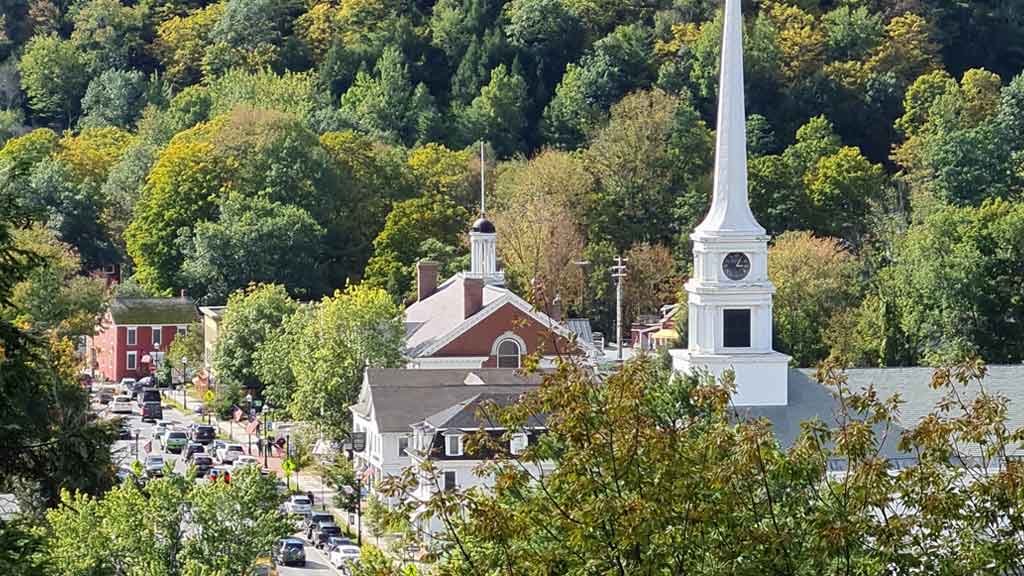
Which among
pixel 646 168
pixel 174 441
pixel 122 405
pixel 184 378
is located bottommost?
pixel 174 441

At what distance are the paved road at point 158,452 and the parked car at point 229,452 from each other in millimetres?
1097

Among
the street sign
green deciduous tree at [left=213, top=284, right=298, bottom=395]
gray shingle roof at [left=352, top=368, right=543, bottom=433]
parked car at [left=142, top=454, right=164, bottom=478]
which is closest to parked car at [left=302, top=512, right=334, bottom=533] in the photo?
parked car at [left=142, top=454, right=164, bottom=478]

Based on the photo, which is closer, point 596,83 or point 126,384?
point 126,384

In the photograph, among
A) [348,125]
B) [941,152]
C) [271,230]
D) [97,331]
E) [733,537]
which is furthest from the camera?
[348,125]

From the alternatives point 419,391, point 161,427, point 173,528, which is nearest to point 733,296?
point 419,391

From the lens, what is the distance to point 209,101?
525 feet

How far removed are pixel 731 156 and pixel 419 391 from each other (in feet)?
33.5

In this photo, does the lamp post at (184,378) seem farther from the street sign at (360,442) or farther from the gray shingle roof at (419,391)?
the street sign at (360,442)

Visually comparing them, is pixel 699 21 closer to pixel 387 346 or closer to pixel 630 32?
pixel 630 32

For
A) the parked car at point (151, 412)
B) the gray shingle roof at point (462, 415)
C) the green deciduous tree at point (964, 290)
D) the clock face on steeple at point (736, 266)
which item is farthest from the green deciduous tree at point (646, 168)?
the gray shingle roof at point (462, 415)

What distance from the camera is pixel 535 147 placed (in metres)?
158

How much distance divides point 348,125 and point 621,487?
4778 inches

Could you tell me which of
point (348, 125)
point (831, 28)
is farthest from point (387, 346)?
point (831, 28)

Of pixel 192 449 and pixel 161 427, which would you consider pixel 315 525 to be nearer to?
pixel 192 449
